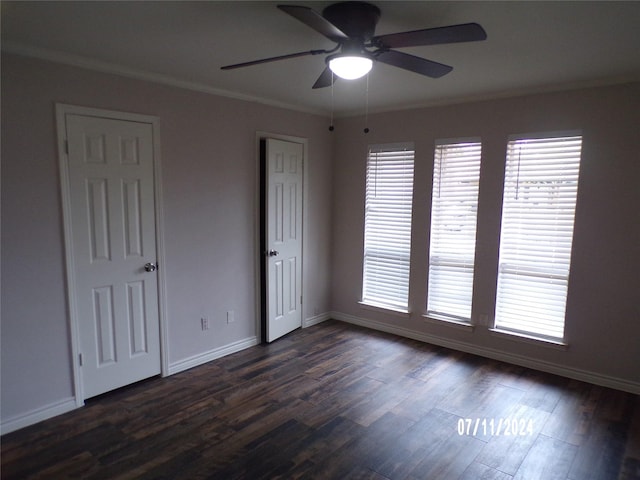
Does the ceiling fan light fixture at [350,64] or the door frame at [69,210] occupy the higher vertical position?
the ceiling fan light fixture at [350,64]

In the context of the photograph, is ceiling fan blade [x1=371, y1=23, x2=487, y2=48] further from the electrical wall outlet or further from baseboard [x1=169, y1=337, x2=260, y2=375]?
baseboard [x1=169, y1=337, x2=260, y2=375]

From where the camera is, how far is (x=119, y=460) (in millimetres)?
2371

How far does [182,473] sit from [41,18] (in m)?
2.59

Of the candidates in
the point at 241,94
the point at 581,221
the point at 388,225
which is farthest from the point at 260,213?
the point at 581,221

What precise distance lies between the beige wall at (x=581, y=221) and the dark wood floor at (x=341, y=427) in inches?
10.4

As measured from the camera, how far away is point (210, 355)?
378cm

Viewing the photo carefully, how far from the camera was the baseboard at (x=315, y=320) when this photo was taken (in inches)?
187

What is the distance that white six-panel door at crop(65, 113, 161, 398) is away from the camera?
2.85 meters

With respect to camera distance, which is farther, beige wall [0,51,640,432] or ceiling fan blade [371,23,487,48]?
beige wall [0,51,640,432]

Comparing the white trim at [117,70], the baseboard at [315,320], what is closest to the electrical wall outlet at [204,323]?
the baseboard at [315,320]

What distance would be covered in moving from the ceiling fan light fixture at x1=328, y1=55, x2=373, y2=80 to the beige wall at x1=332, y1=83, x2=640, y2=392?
2.08 meters

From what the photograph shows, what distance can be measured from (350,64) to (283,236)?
7.96 feet

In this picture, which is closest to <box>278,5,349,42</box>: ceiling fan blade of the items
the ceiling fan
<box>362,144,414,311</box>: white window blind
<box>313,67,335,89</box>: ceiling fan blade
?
the ceiling fan

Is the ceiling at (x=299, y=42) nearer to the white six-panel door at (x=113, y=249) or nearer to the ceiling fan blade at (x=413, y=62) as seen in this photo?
the ceiling fan blade at (x=413, y=62)
